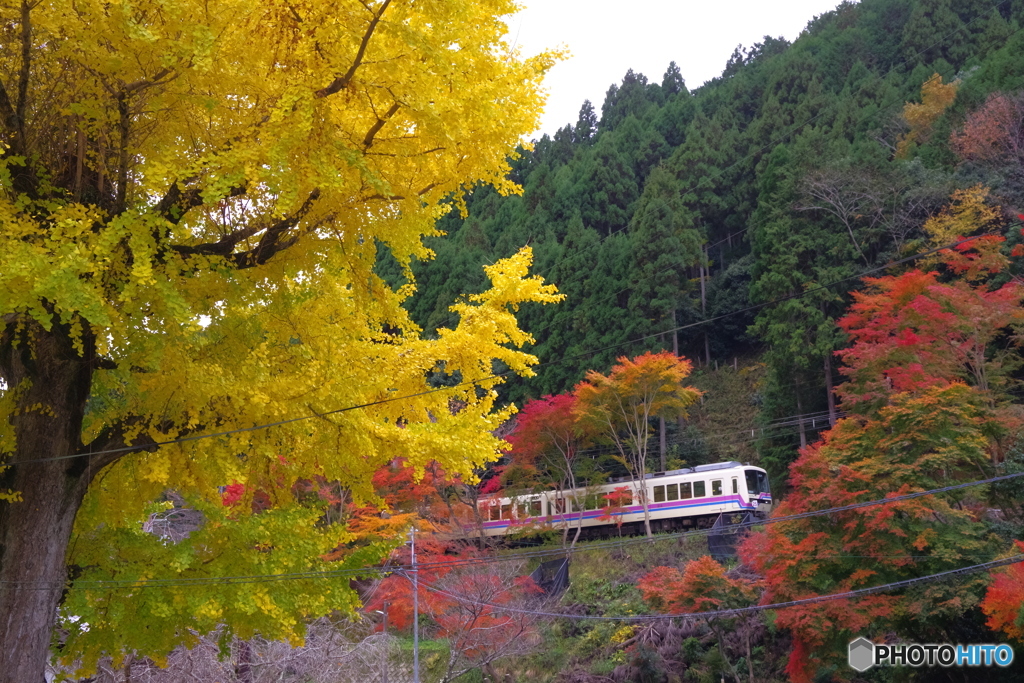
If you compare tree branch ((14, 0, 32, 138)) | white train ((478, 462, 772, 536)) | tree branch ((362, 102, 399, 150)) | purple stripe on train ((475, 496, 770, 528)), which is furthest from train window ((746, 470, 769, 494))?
tree branch ((14, 0, 32, 138))

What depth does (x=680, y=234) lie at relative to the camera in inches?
1185

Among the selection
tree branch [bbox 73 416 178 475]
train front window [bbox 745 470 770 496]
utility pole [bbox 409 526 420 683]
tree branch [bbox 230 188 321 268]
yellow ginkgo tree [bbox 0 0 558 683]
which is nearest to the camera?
yellow ginkgo tree [bbox 0 0 558 683]

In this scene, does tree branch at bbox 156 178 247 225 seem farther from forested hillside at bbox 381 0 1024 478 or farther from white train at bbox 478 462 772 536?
white train at bbox 478 462 772 536

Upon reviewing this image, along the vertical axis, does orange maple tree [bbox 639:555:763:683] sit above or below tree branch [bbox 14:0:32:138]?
below

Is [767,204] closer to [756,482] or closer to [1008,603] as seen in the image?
[756,482]

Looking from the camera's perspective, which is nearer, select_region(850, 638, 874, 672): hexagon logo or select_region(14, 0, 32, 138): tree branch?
select_region(14, 0, 32, 138): tree branch

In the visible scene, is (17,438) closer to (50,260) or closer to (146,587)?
(146,587)

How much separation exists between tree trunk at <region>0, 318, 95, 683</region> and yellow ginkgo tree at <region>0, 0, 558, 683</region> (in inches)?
0.5

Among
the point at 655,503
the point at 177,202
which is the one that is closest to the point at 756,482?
the point at 655,503

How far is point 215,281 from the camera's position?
4.89 metres

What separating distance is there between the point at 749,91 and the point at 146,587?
1489 inches

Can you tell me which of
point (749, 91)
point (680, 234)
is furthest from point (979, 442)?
point (749, 91)

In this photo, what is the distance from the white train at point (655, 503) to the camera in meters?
22.3

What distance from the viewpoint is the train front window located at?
22.6m
